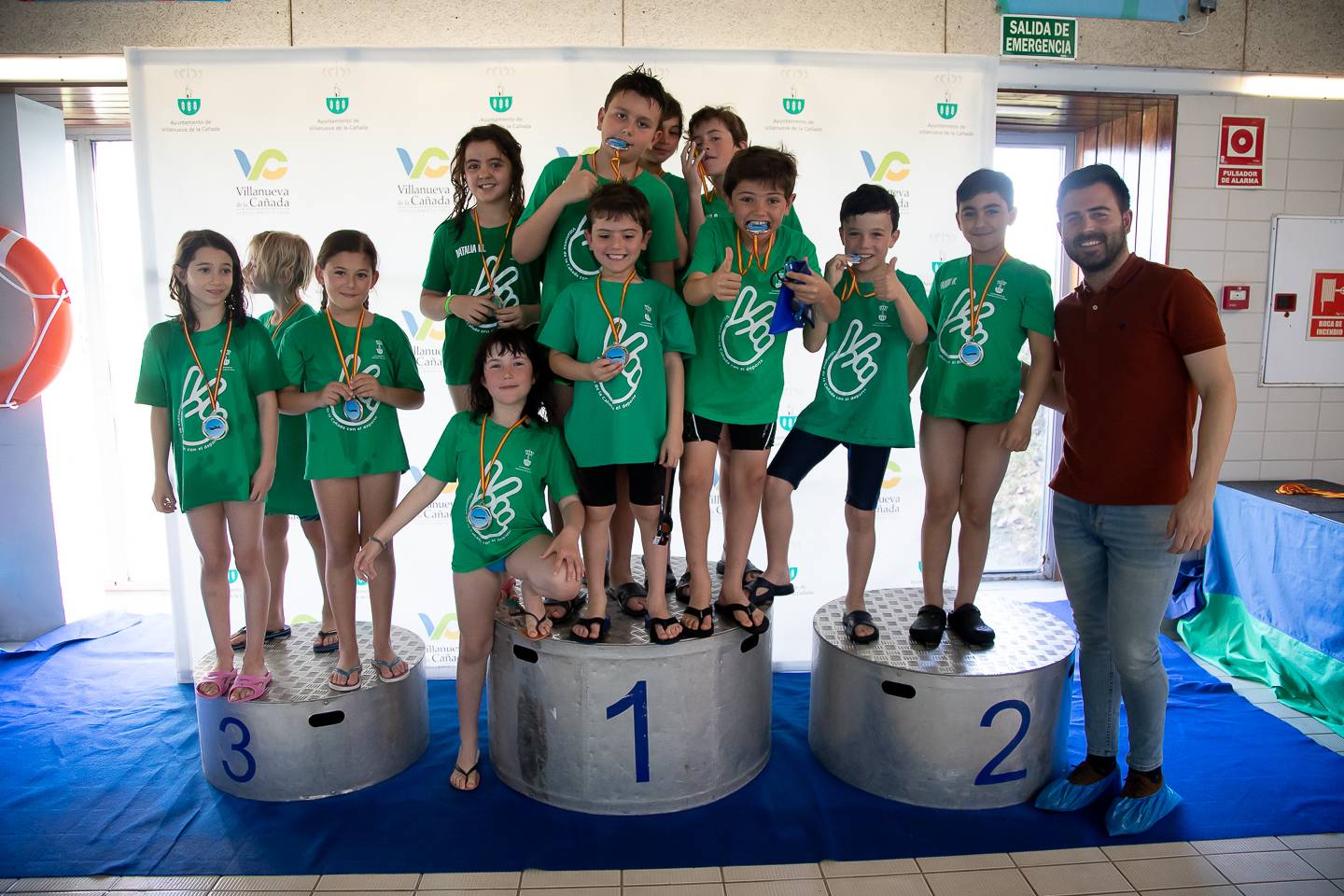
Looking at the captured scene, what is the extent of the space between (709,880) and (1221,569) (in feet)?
11.2

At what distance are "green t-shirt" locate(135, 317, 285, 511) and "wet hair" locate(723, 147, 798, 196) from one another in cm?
163

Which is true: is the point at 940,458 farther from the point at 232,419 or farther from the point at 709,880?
the point at 232,419

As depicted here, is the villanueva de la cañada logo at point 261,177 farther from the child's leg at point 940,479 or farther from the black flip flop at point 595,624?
the child's leg at point 940,479

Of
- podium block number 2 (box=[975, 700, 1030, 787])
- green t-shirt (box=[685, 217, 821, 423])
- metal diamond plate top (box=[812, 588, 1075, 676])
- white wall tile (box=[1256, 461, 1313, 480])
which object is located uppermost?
green t-shirt (box=[685, 217, 821, 423])

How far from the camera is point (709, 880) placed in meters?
2.37

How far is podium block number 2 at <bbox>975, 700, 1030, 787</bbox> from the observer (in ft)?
8.82

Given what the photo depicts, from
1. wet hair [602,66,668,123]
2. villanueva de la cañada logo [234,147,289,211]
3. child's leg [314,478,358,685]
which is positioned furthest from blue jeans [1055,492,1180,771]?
villanueva de la cañada logo [234,147,289,211]

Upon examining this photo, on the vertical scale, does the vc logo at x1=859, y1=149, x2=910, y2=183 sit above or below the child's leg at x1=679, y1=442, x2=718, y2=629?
above

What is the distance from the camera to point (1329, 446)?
→ 189 inches

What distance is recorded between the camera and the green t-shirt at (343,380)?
9.04 ft

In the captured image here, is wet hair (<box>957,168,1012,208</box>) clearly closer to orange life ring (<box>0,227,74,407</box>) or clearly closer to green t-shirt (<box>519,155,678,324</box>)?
green t-shirt (<box>519,155,678,324</box>)

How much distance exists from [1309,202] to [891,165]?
2568 millimetres

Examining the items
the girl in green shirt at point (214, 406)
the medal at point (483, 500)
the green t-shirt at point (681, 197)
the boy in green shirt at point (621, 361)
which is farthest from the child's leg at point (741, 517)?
the girl in green shirt at point (214, 406)

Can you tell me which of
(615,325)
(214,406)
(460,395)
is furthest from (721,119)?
(214,406)
